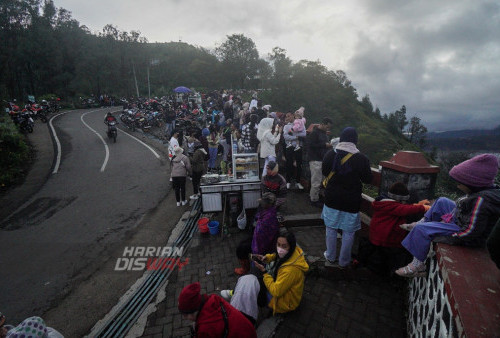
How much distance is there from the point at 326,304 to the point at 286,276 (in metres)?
1.08

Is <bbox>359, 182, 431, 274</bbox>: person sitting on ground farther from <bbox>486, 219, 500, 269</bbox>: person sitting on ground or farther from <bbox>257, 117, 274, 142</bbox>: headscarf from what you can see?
<bbox>257, 117, 274, 142</bbox>: headscarf

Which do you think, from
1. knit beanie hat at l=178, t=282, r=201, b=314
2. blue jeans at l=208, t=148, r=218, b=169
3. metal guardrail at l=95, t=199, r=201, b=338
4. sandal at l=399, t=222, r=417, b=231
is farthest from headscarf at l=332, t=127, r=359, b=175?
blue jeans at l=208, t=148, r=218, b=169

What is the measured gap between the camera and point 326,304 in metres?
3.85

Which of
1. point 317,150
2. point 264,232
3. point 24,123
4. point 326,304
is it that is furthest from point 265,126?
point 24,123

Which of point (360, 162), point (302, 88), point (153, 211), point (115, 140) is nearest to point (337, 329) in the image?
point (360, 162)

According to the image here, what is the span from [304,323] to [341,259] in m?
1.18

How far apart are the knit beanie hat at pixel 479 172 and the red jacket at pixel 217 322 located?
2.52 metres

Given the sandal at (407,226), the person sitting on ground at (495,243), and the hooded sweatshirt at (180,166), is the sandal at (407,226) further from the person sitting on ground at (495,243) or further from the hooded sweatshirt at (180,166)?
the hooded sweatshirt at (180,166)

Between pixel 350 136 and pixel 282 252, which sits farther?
pixel 350 136

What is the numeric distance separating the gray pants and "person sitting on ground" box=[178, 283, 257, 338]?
4.44 metres

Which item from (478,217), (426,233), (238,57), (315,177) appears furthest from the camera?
(238,57)

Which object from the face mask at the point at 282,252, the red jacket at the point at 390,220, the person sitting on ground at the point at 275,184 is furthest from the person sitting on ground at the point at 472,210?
the person sitting on ground at the point at 275,184

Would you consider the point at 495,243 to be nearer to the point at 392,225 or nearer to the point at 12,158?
the point at 392,225

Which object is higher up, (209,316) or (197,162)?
(197,162)
